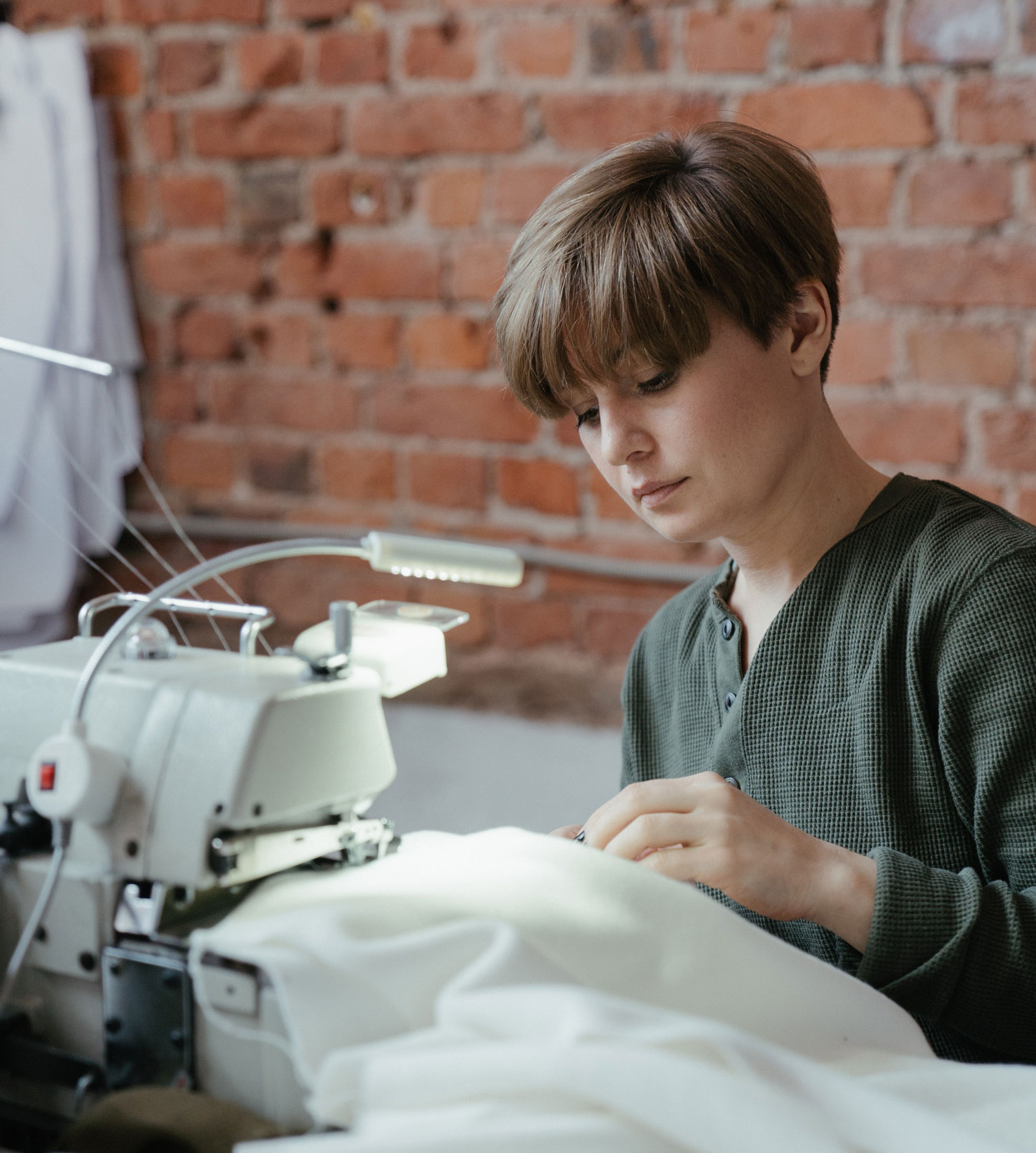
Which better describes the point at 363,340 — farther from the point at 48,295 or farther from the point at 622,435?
the point at 622,435

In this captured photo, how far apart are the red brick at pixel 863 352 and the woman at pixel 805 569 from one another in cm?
34

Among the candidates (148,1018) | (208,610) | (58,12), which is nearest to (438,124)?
(58,12)

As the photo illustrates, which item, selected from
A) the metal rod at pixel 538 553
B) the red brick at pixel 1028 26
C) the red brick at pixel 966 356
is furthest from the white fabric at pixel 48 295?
the red brick at pixel 1028 26

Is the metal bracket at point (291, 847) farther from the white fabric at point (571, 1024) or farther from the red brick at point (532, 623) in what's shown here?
the red brick at point (532, 623)

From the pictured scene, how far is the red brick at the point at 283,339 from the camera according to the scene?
1.47m

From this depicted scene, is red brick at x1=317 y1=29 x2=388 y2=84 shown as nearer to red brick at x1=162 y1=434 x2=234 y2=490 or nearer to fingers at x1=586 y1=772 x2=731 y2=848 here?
red brick at x1=162 y1=434 x2=234 y2=490

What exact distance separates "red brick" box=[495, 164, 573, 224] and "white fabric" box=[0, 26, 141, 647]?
0.48 m

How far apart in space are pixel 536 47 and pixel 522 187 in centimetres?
14

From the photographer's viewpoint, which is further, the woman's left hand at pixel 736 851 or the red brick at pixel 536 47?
the red brick at pixel 536 47

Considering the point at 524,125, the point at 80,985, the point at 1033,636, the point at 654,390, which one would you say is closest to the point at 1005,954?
the point at 1033,636

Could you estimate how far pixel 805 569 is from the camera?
95cm

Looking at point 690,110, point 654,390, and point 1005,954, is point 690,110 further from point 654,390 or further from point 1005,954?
point 1005,954

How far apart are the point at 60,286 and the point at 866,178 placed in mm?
902

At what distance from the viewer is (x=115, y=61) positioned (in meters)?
1.49
